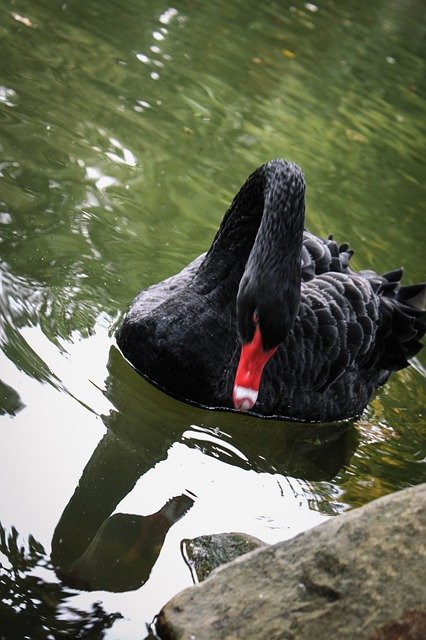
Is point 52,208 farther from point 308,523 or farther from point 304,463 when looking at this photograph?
point 308,523

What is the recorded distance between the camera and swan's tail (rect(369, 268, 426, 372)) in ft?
14.5

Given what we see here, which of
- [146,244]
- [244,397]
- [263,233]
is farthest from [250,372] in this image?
[146,244]

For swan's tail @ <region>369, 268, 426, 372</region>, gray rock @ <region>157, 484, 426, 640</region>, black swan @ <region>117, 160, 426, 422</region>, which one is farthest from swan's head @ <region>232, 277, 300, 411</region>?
swan's tail @ <region>369, 268, 426, 372</region>

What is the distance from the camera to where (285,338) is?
11.4ft

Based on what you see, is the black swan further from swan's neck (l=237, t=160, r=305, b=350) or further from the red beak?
the red beak

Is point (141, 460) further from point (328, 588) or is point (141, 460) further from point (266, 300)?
point (328, 588)

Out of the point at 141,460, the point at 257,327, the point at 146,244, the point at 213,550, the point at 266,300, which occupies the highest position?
the point at 266,300

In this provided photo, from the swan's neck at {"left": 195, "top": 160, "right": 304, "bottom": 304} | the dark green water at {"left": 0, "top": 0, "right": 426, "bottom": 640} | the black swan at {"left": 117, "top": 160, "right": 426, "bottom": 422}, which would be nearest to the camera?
the dark green water at {"left": 0, "top": 0, "right": 426, "bottom": 640}

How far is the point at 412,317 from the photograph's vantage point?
4.48m

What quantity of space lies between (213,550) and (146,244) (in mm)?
2255

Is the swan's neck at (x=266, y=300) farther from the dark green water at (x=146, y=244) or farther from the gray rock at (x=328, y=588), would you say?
the gray rock at (x=328, y=588)

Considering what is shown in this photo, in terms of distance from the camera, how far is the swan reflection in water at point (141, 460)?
265 centimetres

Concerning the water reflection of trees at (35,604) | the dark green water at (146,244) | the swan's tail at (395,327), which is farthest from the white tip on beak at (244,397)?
the swan's tail at (395,327)

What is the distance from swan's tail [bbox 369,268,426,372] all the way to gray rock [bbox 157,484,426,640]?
6.47 feet
